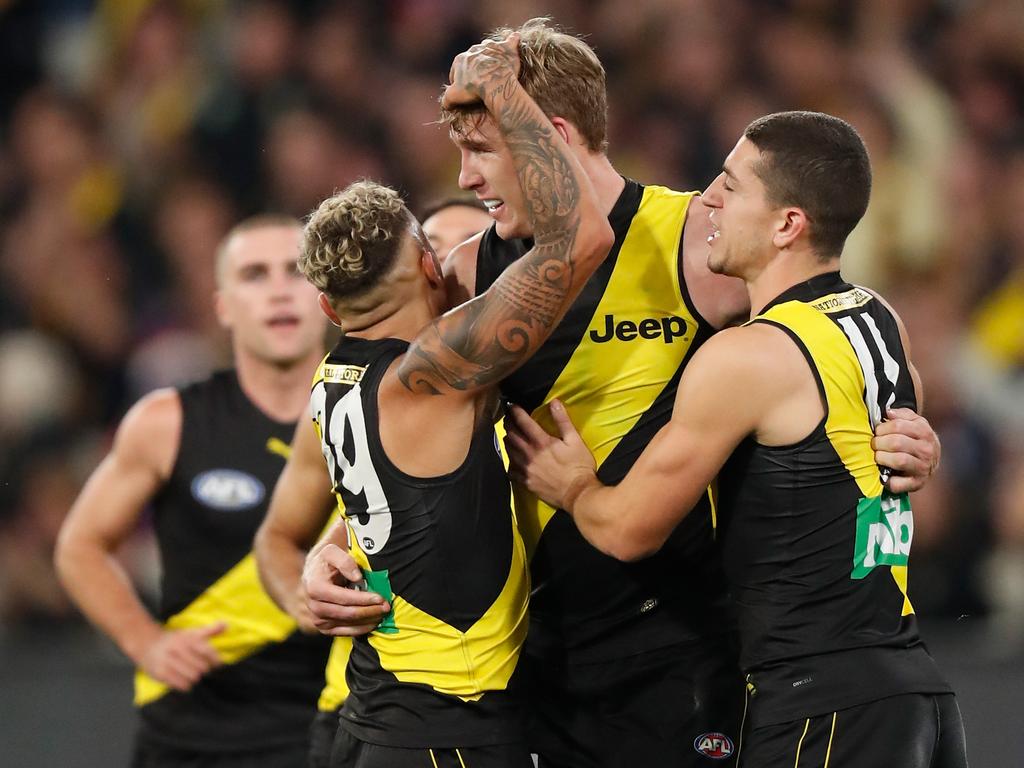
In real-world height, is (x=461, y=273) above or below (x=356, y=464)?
above

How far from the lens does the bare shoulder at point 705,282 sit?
3502mm

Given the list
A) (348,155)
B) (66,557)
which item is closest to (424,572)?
(66,557)

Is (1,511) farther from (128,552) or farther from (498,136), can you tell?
(498,136)

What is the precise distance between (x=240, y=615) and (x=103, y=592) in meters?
0.50

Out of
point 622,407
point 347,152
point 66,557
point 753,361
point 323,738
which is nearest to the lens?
point 753,361

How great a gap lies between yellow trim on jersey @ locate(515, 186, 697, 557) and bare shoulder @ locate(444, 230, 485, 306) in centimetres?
34

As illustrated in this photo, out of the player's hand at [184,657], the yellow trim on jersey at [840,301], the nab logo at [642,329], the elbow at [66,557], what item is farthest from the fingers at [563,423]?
the elbow at [66,557]

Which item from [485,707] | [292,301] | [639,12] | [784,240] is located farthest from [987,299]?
[485,707]

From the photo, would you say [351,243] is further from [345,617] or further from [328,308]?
[345,617]

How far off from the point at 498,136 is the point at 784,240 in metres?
0.70

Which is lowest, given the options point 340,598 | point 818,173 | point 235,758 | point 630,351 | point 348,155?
point 235,758

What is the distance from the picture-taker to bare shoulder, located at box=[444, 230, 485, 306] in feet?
11.9

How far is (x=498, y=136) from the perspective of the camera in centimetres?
331

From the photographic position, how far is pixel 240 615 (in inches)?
193
